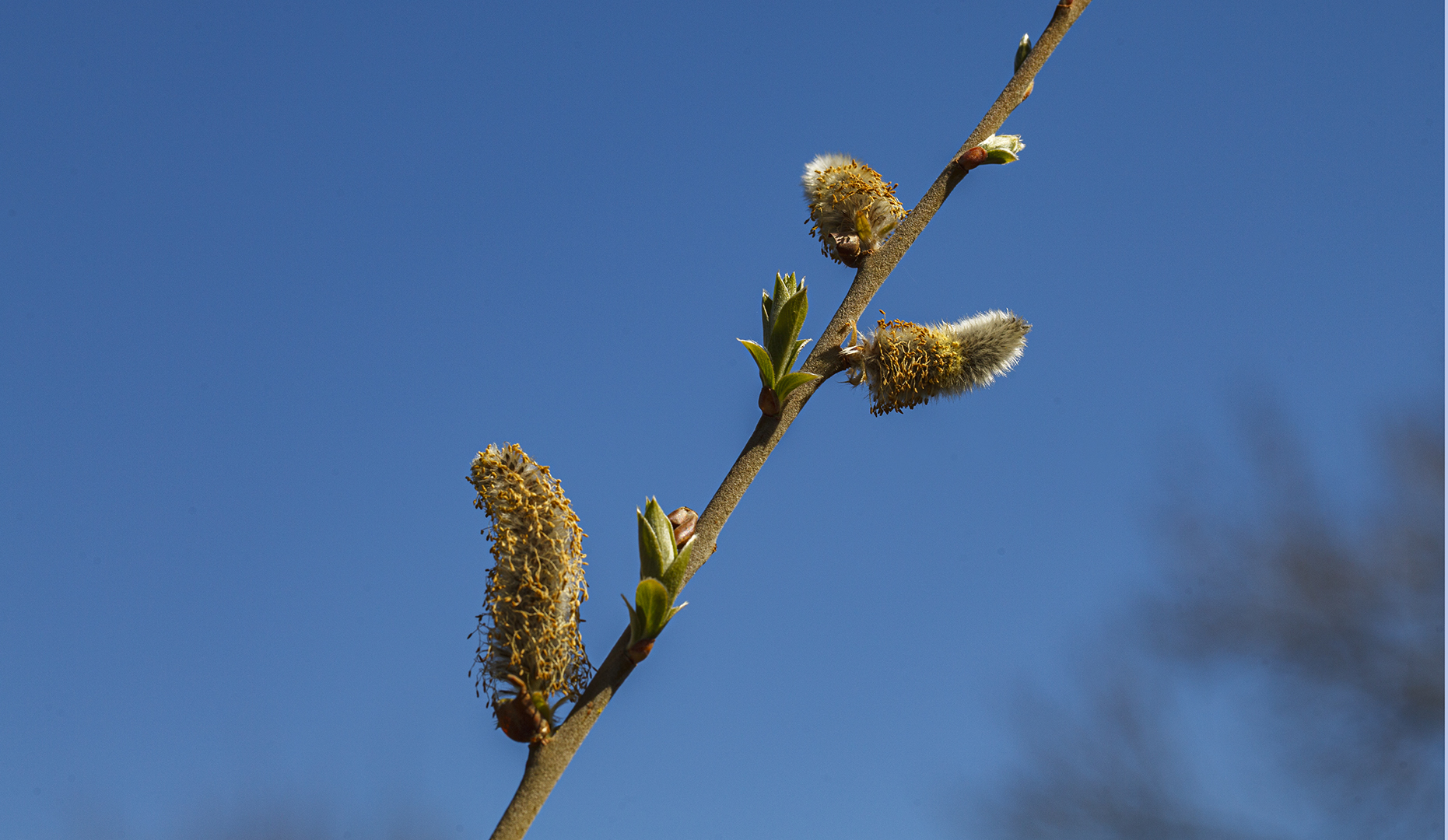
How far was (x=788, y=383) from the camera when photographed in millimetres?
1231

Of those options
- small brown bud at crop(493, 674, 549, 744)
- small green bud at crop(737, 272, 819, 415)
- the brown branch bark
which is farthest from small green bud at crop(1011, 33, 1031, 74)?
small brown bud at crop(493, 674, 549, 744)

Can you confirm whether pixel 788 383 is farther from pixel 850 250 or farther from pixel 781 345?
pixel 850 250

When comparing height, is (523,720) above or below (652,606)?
below

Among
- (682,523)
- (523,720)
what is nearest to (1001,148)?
(682,523)

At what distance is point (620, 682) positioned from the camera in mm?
1116

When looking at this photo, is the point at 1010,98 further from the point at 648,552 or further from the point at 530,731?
the point at 530,731

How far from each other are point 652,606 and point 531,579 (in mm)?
142

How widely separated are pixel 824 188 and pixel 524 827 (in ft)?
2.97

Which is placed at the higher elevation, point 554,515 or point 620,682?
point 554,515

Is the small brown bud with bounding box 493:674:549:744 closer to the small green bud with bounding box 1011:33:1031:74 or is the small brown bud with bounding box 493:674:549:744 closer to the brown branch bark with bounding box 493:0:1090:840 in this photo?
the brown branch bark with bounding box 493:0:1090:840

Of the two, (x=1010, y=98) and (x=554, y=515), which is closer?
(x=554, y=515)

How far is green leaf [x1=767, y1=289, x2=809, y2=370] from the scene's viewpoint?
1.25 m

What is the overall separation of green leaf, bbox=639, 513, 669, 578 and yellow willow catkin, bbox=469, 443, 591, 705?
84 millimetres

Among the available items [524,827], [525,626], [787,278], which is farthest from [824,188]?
[524,827]
